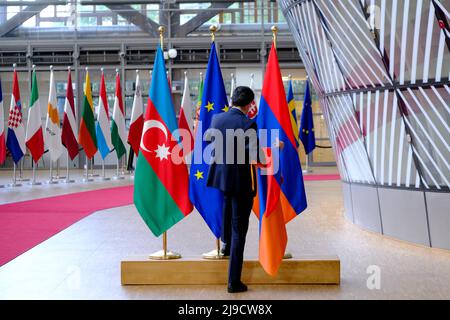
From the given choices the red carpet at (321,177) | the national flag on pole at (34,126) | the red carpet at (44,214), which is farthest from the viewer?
the red carpet at (321,177)

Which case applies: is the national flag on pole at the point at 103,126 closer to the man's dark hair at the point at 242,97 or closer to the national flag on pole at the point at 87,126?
the national flag on pole at the point at 87,126

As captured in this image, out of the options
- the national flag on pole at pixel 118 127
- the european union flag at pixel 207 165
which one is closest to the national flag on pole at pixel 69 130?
the national flag on pole at pixel 118 127

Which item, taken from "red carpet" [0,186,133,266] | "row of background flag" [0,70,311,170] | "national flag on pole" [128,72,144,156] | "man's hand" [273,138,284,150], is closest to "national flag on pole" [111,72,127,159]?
"row of background flag" [0,70,311,170]

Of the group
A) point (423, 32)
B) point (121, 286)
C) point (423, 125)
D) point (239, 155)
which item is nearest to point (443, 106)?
point (423, 125)

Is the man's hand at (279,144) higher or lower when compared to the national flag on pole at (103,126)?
higher

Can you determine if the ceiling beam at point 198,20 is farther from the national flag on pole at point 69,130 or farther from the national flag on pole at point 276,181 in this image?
the national flag on pole at point 276,181

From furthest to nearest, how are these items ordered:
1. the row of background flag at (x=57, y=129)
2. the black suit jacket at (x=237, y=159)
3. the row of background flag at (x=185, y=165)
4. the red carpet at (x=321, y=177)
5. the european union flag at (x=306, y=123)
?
the european union flag at (x=306, y=123)
the red carpet at (x=321, y=177)
the row of background flag at (x=57, y=129)
the row of background flag at (x=185, y=165)
the black suit jacket at (x=237, y=159)

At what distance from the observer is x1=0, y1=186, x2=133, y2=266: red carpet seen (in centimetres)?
806

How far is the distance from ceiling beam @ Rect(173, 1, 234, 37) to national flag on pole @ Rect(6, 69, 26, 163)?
755 centimetres

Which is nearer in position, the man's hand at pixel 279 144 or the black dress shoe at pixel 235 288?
the black dress shoe at pixel 235 288

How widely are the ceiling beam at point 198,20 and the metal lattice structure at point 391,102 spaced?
44.9 ft

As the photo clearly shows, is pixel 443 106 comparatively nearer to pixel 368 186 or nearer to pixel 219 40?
pixel 368 186

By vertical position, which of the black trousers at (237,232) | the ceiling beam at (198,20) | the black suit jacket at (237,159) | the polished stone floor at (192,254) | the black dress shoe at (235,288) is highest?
the ceiling beam at (198,20)

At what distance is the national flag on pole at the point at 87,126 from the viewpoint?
16.7 meters
